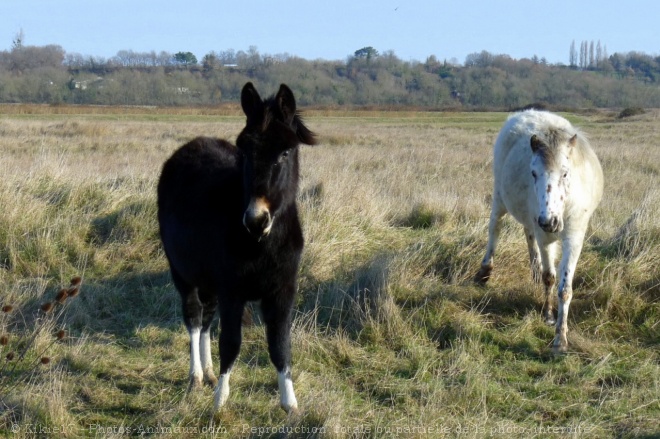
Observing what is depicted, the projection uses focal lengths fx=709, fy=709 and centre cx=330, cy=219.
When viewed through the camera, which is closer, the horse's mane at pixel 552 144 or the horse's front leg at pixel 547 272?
the horse's mane at pixel 552 144

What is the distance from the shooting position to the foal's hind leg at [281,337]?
468cm

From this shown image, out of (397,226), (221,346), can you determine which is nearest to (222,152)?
(221,346)

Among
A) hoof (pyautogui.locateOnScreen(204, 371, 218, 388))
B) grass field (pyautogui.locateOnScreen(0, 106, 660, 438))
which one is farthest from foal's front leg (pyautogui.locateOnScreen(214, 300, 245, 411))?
hoof (pyautogui.locateOnScreen(204, 371, 218, 388))

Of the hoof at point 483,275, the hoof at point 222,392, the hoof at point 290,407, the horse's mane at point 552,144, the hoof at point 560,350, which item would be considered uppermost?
the horse's mane at point 552,144

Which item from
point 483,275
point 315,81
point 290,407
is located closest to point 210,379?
point 290,407

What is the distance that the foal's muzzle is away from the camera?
4102 mm

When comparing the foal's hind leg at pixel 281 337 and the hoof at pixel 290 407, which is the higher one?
the foal's hind leg at pixel 281 337

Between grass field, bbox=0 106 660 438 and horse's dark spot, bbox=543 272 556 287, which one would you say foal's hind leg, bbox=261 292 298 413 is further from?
horse's dark spot, bbox=543 272 556 287

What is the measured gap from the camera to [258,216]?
410 centimetres

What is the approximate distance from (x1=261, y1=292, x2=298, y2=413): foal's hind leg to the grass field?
0.42 ft

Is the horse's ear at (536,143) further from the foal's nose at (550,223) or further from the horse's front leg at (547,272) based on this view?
the horse's front leg at (547,272)

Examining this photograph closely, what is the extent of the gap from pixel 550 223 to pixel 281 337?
2.65 metres

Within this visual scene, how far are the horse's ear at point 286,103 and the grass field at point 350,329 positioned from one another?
181cm

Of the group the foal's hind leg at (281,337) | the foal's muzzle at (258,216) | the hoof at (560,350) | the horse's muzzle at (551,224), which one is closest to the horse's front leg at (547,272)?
the horse's muzzle at (551,224)
